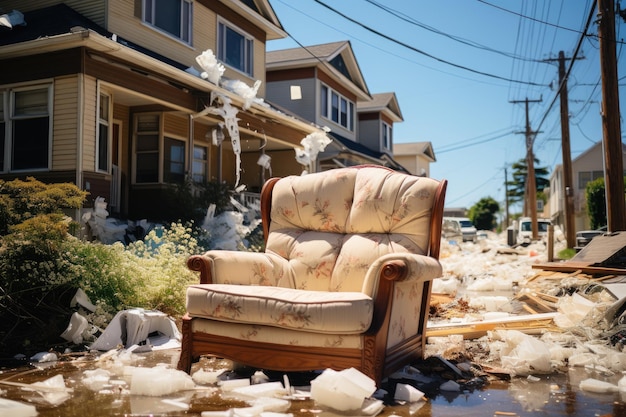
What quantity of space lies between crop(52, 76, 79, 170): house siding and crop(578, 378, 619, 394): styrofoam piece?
7.43 meters

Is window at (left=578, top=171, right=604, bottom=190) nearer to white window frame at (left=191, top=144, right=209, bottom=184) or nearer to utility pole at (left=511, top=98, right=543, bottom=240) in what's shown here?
utility pole at (left=511, top=98, right=543, bottom=240)

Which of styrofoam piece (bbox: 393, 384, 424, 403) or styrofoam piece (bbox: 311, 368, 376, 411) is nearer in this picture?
styrofoam piece (bbox: 311, 368, 376, 411)

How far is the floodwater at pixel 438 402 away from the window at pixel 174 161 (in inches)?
330

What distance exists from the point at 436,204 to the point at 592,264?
439 centimetres

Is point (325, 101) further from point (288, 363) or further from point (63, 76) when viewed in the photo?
point (288, 363)

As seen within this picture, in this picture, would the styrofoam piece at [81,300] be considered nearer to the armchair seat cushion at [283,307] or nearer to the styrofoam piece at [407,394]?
the armchair seat cushion at [283,307]

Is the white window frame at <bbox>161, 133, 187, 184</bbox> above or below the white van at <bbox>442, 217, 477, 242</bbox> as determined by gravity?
above

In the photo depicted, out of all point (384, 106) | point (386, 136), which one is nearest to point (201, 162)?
point (384, 106)

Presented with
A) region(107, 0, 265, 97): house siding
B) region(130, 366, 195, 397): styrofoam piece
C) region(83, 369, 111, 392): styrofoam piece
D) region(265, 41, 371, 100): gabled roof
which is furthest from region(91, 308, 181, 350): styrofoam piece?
region(265, 41, 371, 100): gabled roof

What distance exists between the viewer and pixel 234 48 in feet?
46.7

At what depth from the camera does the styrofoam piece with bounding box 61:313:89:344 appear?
4.31 m

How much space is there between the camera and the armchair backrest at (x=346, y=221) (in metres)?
3.78

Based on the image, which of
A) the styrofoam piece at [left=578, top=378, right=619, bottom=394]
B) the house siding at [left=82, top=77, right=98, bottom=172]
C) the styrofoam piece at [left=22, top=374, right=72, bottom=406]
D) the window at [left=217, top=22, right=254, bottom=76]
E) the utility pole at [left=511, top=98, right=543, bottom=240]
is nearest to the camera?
the styrofoam piece at [left=22, top=374, right=72, bottom=406]

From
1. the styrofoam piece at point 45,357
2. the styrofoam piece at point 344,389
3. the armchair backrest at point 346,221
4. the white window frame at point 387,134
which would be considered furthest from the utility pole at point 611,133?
the white window frame at point 387,134
